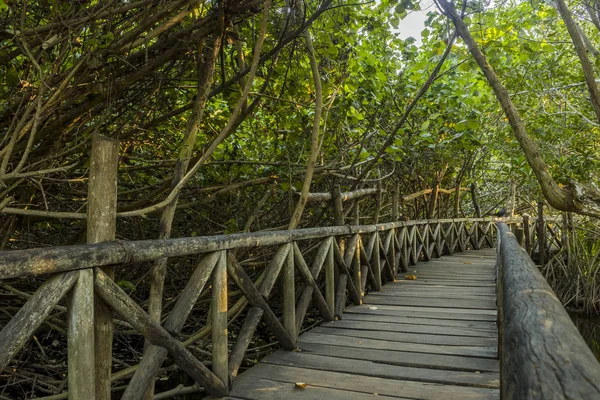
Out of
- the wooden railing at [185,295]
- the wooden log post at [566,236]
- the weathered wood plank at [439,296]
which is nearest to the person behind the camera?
the wooden railing at [185,295]

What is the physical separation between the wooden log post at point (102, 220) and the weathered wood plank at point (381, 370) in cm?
150

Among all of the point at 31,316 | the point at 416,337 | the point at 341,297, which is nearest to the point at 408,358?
the point at 416,337

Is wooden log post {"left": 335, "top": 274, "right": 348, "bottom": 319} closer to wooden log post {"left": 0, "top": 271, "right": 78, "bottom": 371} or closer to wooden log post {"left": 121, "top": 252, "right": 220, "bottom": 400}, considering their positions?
wooden log post {"left": 121, "top": 252, "right": 220, "bottom": 400}

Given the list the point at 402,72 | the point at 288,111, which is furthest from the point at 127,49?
the point at 402,72

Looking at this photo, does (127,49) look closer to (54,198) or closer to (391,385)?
(54,198)

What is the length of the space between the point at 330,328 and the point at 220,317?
1.75 m

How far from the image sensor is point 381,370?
3254mm

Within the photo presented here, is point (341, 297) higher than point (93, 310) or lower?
lower

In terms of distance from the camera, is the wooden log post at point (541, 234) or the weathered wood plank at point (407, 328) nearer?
the weathered wood plank at point (407, 328)

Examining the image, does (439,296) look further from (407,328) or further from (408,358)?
(408,358)

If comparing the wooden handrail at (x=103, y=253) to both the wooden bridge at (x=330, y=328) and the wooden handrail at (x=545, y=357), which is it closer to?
the wooden bridge at (x=330, y=328)

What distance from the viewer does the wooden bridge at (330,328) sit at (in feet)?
3.47

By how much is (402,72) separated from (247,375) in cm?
641

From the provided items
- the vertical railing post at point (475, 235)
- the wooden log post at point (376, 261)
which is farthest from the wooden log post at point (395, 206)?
the vertical railing post at point (475, 235)
